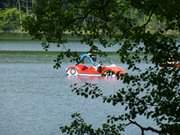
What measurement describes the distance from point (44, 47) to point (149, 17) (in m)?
0.75

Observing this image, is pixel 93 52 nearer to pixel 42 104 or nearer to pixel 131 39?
pixel 131 39

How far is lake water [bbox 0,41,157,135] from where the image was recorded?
17172 millimetres

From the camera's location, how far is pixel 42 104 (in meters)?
22.8

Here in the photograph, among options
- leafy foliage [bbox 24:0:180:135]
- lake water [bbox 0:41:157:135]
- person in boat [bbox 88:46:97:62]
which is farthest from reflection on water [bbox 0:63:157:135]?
leafy foliage [bbox 24:0:180:135]

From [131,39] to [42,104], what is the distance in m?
18.6

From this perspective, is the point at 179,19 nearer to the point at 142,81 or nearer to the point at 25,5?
the point at 142,81

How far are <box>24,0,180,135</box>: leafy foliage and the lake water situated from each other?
548cm

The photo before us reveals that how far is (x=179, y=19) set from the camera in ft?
13.7

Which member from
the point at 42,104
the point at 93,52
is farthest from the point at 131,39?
the point at 42,104

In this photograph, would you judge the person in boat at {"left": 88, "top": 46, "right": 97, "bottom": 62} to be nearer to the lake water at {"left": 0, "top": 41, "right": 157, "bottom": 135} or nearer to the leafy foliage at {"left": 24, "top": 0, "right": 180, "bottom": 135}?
the leafy foliage at {"left": 24, "top": 0, "right": 180, "bottom": 135}

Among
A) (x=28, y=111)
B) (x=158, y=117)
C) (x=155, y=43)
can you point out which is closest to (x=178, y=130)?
(x=158, y=117)

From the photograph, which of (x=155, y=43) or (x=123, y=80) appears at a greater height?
(x=155, y=43)

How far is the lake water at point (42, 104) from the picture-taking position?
1717cm

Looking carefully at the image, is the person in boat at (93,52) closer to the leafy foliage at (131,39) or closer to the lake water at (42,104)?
the leafy foliage at (131,39)
